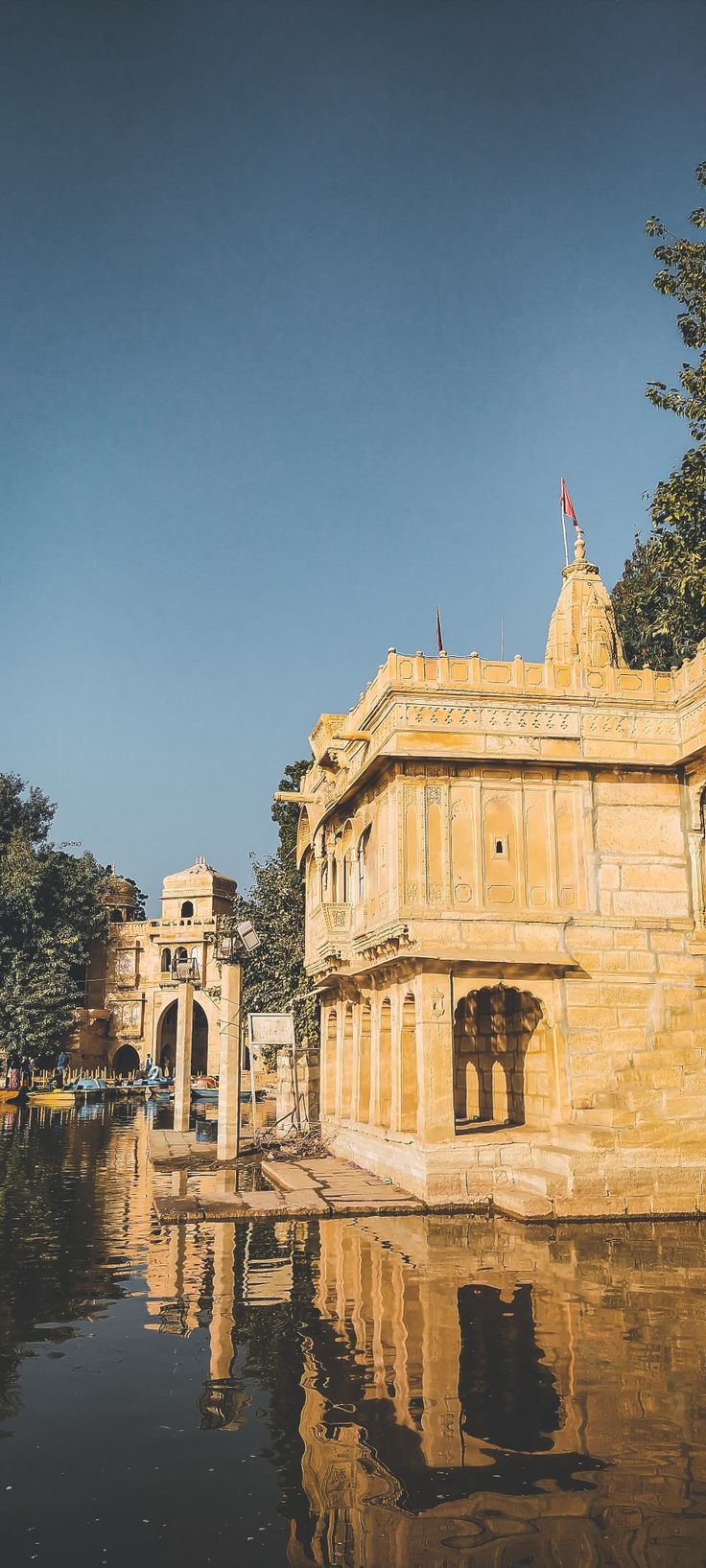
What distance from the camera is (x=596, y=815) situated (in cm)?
1933

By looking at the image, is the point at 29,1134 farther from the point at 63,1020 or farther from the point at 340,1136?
the point at 63,1020

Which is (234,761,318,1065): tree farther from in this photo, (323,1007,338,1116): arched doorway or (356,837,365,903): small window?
(356,837,365,903): small window

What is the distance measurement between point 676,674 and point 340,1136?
12.0 meters

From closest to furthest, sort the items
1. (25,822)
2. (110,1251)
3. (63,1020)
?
(110,1251) → (63,1020) → (25,822)

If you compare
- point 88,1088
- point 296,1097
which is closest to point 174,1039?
point 88,1088

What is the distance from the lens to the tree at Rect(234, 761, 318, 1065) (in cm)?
3489

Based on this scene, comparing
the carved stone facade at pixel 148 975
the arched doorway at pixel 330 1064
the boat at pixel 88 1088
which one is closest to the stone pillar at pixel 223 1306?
the arched doorway at pixel 330 1064

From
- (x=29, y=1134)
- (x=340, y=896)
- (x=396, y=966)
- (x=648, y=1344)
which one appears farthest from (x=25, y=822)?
(x=648, y=1344)

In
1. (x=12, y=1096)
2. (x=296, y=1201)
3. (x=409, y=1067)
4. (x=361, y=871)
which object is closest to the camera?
(x=296, y=1201)

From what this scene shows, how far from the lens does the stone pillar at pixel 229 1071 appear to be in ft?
73.8

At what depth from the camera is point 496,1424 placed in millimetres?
7371

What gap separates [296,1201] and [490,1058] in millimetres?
7856

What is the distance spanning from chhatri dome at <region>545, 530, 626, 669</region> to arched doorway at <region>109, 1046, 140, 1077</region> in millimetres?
49866

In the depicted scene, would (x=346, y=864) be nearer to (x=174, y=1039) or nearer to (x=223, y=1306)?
(x=223, y=1306)
